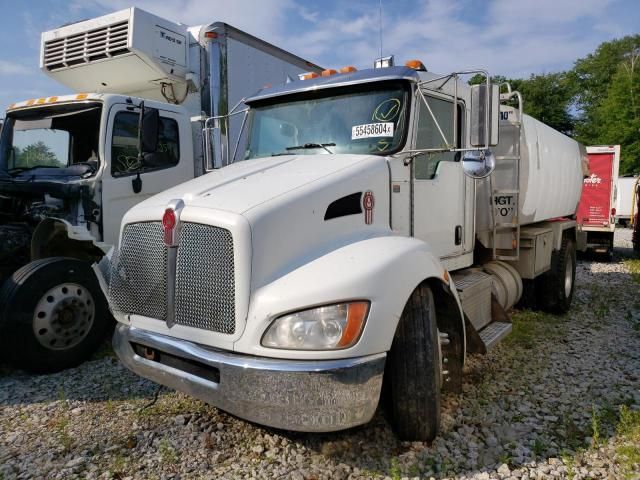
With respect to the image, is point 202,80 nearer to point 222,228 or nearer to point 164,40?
point 164,40

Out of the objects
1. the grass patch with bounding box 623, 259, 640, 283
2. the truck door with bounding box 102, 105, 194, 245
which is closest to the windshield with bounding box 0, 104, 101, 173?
the truck door with bounding box 102, 105, 194, 245

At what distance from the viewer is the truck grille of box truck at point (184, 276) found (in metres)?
2.64

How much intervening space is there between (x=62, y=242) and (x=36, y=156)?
1.13 m

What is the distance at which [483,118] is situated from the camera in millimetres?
3367

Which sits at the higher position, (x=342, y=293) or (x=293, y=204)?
(x=293, y=204)

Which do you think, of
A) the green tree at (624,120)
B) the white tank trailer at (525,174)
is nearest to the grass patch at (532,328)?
the white tank trailer at (525,174)

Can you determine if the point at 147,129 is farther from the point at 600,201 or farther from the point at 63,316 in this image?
the point at 600,201

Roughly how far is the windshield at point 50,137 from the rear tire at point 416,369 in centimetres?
403

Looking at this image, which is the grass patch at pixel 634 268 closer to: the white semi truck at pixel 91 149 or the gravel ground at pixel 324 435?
the gravel ground at pixel 324 435

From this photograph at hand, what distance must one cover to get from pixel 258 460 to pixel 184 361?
0.80 m

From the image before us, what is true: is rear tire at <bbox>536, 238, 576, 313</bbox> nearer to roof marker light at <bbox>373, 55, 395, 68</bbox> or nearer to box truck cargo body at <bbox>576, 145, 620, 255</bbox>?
roof marker light at <bbox>373, 55, 395, 68</bbox>

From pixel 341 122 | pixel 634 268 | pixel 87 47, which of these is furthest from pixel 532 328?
pixel 87 47

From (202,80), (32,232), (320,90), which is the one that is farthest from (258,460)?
(202,80)

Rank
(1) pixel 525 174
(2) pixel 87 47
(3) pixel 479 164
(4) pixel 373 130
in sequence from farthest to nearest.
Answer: (2) pixel 87 47, (1) pixel 525 174, (4) pixel 373 130, (3) pixel 479 164
